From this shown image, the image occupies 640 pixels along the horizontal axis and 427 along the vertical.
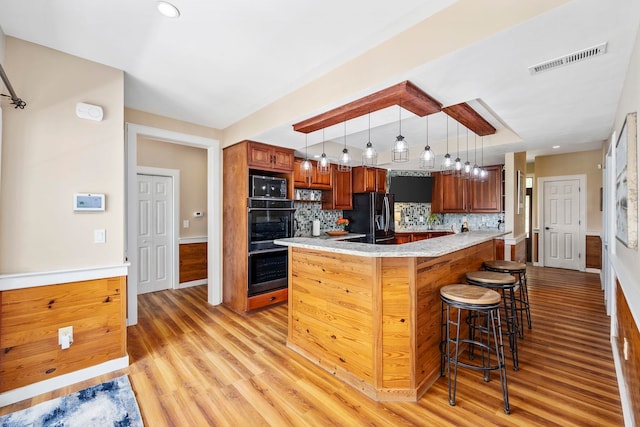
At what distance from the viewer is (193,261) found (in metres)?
5.20

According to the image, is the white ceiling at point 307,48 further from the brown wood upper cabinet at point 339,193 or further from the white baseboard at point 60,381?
the white baseboard at point 60,381

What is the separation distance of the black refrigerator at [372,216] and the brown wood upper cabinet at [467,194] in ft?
5.03

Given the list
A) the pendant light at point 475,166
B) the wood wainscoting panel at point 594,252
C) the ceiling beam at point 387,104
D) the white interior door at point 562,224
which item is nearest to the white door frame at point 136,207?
the ceiling beam at point 387,104

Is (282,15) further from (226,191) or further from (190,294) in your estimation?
(190,294)

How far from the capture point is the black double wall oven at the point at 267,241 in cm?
384

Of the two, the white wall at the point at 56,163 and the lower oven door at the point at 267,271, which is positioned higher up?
the white wall at the point at 56,163

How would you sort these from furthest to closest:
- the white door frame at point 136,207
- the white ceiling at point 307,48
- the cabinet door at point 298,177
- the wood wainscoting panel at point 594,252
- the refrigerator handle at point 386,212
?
the wood wainscoting panel at point 594,252
the refrigerator handle at point 386,212
the cabinet door at point 298,177
the white door frame at point 136,207
the white ceiling at point 307,48

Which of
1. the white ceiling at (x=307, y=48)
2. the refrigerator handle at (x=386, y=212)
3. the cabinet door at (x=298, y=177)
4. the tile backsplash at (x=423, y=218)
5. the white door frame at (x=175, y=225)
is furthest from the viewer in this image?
the tile backsplash at (x=423, y=218)

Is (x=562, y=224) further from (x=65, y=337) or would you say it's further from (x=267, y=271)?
(x=65, y=337)

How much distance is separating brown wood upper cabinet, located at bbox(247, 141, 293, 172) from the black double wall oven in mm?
467

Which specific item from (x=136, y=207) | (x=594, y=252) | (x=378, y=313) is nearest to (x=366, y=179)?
(x=378, y=313)

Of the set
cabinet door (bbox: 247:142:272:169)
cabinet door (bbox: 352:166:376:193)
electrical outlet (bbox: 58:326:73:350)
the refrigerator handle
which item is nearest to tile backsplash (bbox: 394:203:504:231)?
the refrigerator handle

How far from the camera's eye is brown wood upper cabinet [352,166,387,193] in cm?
530

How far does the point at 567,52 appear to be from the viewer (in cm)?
178
